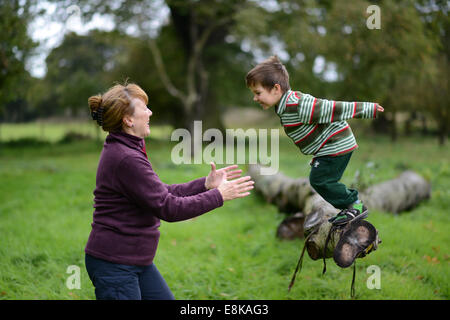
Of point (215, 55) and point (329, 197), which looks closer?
point (329, 197)

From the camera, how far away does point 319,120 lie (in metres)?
2.58

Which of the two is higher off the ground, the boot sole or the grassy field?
the boot sole

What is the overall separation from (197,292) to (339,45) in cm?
903

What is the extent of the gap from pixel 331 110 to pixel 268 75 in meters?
0.49

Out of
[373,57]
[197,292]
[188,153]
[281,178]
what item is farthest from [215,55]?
[197,292]

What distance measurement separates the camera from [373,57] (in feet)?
32.6

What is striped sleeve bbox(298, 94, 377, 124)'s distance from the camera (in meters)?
2.50

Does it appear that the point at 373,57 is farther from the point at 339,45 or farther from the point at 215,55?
the point at 215,55

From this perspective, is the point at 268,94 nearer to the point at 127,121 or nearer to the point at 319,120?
the point at 319,120

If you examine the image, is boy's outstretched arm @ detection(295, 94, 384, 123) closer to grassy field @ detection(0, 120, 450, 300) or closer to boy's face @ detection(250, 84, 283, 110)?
boy's face @ detection(250, 84, 283, 110)

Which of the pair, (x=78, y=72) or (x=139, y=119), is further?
(x=78, y=72)

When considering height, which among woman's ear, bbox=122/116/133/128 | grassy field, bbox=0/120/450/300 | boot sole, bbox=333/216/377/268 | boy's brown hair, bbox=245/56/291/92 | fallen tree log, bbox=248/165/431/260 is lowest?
grassy field, bbox=0/120/450/300

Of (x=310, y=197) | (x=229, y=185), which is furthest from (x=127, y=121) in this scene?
(x=310, y=197)

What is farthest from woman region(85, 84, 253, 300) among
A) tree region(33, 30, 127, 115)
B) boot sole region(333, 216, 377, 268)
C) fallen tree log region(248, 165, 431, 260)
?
tree region(33, 30, 127, 115)
